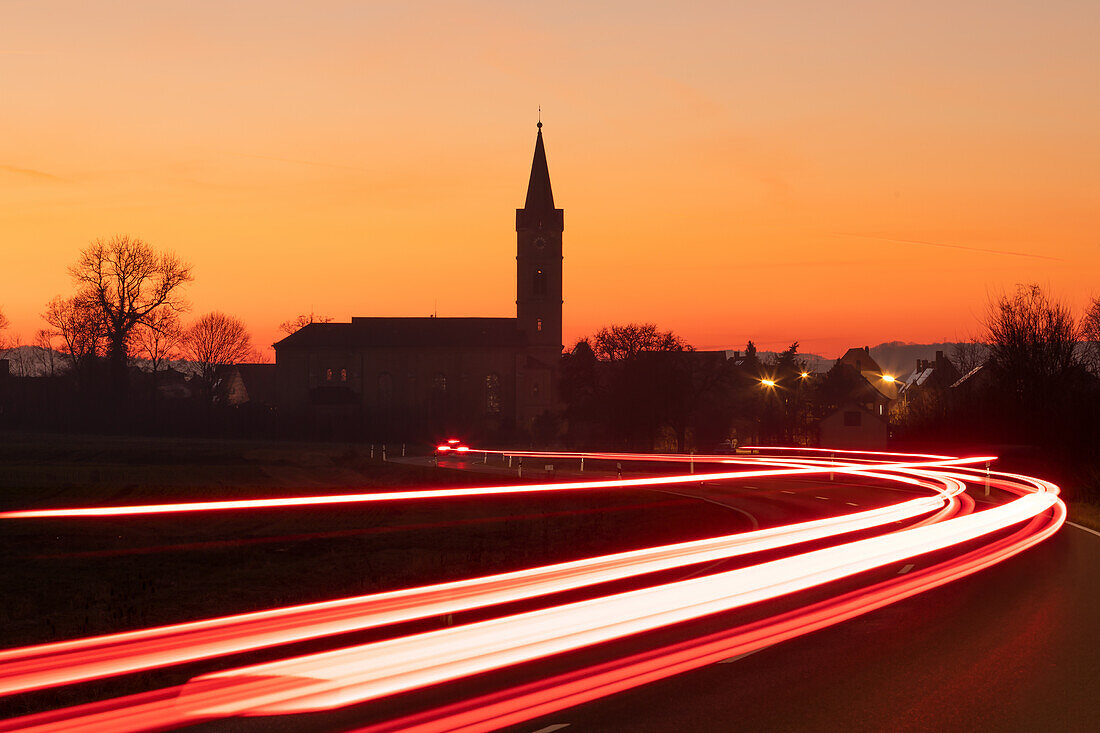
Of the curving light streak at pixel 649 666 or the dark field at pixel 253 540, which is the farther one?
the dark field at pixel 253 540

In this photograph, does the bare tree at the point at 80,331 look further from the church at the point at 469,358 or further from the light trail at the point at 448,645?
the light trail at the point at 448,645

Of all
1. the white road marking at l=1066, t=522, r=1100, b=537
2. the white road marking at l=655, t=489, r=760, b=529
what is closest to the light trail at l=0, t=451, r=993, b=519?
the white road marking at l=655, t=489, r=760, b=529

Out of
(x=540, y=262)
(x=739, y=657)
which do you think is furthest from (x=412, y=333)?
(x=739, y=657)

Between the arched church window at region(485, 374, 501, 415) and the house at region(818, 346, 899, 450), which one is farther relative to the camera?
the arched church window at region(485, 374, 501, 415)

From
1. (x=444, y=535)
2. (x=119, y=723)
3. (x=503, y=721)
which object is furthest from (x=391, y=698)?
(x=444, y=535)

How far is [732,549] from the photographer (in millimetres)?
12633

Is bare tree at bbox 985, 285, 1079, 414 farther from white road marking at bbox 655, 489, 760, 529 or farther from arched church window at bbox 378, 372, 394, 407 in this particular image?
arched church window at bbox 378, 372, 394, 407

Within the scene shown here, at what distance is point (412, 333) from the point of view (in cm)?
13950

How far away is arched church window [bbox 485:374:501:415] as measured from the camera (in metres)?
Answer: 131

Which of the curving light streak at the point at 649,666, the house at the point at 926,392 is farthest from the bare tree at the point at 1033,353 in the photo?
the curving light streak at the point at 649,666

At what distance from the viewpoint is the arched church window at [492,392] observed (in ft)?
429

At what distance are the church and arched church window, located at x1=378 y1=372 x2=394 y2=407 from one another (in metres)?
0.13

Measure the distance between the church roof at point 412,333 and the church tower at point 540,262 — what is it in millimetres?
2897

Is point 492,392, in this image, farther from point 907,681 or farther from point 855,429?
point 907,681
